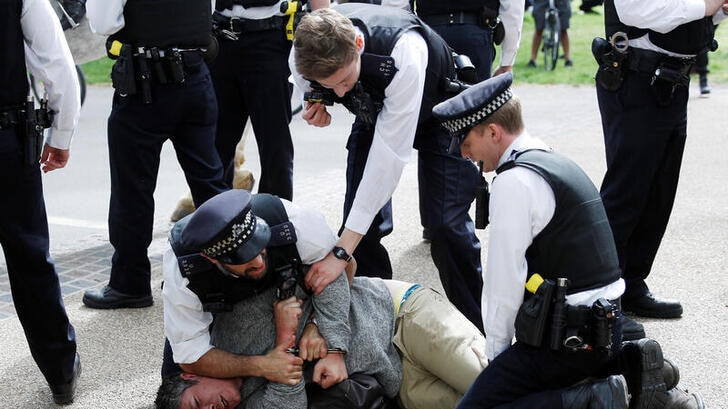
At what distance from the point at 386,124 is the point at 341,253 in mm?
533

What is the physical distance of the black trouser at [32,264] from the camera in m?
3.36

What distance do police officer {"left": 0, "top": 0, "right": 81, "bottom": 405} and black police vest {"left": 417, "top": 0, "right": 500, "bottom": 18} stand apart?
238cm

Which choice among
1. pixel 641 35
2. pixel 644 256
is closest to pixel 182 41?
pixel 641 35

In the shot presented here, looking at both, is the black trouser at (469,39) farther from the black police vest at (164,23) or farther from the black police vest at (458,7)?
the black police vest at (164,23)

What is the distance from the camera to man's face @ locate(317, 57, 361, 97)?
11.4 feet

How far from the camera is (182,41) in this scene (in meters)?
4.35

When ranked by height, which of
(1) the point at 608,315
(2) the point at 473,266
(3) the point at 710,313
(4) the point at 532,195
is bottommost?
(3) the point at 710,313

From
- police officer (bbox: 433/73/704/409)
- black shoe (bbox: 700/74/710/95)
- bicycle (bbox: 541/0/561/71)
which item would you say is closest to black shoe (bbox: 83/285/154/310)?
police officer (bbox: 433/73/704/409)

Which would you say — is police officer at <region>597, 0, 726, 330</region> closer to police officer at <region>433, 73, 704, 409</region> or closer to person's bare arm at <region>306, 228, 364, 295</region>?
police officer at <region>433, 73, 704, 409</region>

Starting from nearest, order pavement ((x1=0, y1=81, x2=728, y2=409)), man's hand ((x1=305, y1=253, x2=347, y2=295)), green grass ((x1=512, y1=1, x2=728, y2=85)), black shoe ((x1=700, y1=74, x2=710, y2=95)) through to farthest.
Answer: man's hand ((x1=305, y1=253, x2=347, y2=295)), pavement ((x1=0, y1=81, x2=728, y2=409)), black shoe ((x1=700, y1=74, x2=710, y2=95)), green grass ((x1=512, y1=1, x2=728, y2=85))

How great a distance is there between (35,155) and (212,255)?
2.62 ft

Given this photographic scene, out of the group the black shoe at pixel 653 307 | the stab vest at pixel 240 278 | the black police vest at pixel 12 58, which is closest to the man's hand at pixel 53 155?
the black police vest at pixel 12 58

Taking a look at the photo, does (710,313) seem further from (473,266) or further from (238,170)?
(238,170)

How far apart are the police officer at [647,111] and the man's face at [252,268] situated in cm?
173
